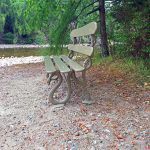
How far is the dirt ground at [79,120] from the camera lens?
3787 mm

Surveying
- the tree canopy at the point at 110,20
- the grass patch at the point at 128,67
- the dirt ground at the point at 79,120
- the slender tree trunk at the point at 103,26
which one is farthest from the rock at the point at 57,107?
the slender tree trunk at the point at 103,26

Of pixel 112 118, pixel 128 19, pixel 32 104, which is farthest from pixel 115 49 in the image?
pixel 112 118

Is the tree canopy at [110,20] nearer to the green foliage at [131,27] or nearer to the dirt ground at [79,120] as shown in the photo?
the green foliage at [131,27]

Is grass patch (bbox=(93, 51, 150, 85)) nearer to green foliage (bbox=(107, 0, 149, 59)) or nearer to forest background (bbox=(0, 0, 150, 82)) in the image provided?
forest background (bbox=(0, 0, 150, 82))

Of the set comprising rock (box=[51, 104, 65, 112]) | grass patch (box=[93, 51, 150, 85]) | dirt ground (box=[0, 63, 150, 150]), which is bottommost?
dirt ground (box=[0, 63, 150, 150])

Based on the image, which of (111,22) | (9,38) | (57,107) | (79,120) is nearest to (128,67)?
(111,22)

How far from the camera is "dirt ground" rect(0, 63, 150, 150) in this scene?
149 inches

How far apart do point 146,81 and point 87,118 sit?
2.45 meters

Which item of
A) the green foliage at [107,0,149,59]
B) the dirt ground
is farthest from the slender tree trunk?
the dirt ground

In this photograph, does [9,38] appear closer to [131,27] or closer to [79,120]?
[131,27]

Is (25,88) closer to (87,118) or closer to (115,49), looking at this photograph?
(87,118)

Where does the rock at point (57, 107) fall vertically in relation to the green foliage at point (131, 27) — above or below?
below

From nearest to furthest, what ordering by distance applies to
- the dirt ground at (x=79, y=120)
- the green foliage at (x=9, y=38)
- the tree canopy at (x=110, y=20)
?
1. the dirt ground at (x=79, y=120)
2. the tree canopy at (x=110, y=20)
3. the green foliage at (x=9, y=38)

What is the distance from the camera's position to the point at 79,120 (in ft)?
14.5
